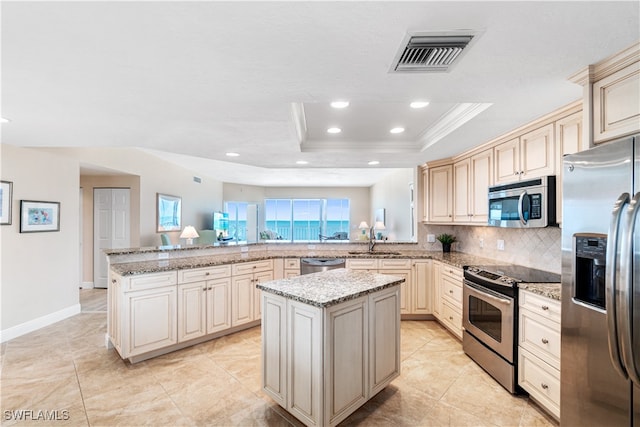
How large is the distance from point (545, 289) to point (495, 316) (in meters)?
0.53

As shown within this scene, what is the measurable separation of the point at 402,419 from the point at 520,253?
2.18 m

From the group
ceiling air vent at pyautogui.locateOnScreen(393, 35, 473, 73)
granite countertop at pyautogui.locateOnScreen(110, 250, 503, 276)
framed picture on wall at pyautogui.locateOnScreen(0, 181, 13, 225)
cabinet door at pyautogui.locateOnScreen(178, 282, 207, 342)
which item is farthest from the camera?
framed picture on wall at pyautogui.locateOnScreen(0, 181, 13, 225)

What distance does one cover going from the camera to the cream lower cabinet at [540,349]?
6.51 ft

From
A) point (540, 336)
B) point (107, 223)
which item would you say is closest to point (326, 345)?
point (540, 336)

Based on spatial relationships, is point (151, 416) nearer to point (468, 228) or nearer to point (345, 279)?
point (345, 279)

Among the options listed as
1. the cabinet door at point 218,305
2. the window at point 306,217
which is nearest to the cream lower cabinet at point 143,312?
the cabinet door at point 218,305

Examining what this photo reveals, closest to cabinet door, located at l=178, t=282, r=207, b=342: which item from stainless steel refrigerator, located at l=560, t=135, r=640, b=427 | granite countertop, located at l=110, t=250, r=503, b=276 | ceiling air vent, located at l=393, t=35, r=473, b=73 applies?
granite countertop, located at l=110, t=250, r=503, b=276

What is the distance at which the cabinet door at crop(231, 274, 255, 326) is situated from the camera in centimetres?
361

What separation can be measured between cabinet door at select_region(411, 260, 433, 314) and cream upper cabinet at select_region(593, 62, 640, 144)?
8.66ft

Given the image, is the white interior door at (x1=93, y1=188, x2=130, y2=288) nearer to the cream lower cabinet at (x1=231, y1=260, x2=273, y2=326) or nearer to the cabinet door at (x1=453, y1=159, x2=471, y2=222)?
the cream lower cabinet at (x1=231, y1=260, x2=273, y2=326)

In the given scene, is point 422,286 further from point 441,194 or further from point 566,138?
point 566,138

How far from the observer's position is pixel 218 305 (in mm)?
3465

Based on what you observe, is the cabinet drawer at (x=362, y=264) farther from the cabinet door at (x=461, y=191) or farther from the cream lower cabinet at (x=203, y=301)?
the cream lower cabinet at (x=203, y=301)

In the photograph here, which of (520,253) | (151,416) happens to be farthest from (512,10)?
(151,416)
